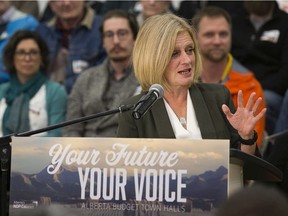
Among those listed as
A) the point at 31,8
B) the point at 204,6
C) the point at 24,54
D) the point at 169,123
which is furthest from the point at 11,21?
the point at 169,123

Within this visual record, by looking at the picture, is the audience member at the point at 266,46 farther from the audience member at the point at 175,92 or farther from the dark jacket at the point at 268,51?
the audience member at the point at 175,92

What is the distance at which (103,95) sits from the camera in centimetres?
669

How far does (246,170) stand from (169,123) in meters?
0.54

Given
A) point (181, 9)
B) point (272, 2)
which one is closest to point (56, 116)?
point (181, 9)

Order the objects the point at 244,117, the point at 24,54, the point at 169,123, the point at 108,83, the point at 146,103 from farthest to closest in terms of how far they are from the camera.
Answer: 1. the point at 24,54
2. the point at 108,83
3. the point at 169,123
4. the point at 244,117
5. the point at 146,103

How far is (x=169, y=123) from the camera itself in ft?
13.4

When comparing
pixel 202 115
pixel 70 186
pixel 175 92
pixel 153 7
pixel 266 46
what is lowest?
pixel 70 186

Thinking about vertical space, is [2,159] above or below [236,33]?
below

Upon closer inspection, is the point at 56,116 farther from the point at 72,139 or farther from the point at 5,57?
the point at 72,139

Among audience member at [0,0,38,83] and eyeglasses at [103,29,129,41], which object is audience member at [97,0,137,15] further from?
eyeglasses at [103,29,129,41]

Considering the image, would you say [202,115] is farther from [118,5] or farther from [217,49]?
[118,5]

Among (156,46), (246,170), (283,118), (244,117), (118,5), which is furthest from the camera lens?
(118,5)

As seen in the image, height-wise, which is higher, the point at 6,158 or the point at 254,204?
the point at 254,204

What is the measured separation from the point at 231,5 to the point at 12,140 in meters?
4.35
